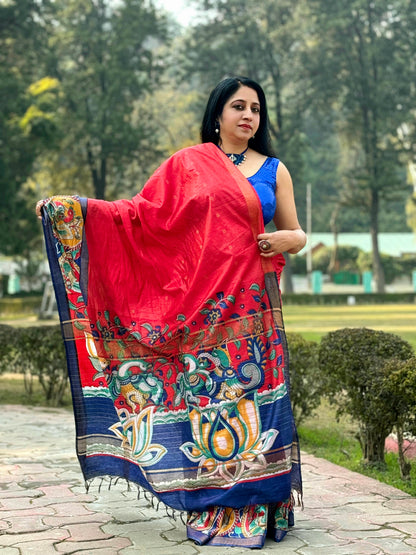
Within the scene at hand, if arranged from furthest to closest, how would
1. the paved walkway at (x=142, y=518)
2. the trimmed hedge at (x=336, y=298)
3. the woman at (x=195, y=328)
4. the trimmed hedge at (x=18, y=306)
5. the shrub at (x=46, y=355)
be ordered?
the trimmed hedge at (x=336, y=298), the trimmed hedge at (x=18, y=306), the shrub at (x=46, y=355), the woman at (x=195, y=328), the paved walkway at (x=142, y=518)

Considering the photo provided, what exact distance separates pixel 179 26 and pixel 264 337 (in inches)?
2858

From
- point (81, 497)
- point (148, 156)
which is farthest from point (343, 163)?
point (81, 497)

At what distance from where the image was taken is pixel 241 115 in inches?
144

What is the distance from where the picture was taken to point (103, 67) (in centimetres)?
3228

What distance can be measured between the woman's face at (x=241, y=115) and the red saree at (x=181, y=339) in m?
0.13

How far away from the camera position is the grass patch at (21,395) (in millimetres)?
8367

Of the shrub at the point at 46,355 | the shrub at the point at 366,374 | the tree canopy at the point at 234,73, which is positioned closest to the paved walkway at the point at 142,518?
the shrub at the point at 366,374

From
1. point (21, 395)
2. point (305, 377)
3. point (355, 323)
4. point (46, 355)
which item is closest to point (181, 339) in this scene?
point (305, 377)

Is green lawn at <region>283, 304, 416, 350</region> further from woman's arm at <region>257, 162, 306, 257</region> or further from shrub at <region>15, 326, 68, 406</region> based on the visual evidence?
woman's arm at <region>257, 162, 306, 257</region>

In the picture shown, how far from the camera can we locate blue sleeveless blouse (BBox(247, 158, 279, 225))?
3576 millimetres

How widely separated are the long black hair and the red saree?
12cm

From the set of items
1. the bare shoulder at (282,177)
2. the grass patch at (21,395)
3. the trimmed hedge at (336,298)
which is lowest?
the trimmed hedge at (336,298)

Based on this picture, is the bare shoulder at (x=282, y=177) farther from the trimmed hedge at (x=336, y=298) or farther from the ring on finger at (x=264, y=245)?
the trimmed hedge at (x=336, y=298)

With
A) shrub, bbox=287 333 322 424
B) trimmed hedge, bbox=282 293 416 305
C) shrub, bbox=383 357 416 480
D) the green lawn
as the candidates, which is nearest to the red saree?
shrub, bbox=383 357 416 480
